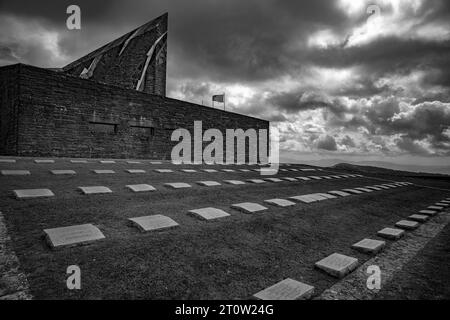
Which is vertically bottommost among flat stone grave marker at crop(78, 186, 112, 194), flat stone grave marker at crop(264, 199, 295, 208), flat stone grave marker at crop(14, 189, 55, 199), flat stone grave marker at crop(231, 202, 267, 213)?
flat stone grave marker at crop(264, 199, 295, 208)

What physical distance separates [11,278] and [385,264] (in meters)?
3.24

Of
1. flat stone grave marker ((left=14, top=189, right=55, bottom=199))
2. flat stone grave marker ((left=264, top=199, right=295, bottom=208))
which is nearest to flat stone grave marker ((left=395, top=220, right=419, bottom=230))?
flat stone grave marker ((left=264, top=199, right=295, bottom=208))

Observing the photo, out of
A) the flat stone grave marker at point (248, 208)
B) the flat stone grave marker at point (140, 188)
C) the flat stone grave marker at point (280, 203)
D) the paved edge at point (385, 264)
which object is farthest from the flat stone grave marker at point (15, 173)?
the paved edge at point (385, 264)

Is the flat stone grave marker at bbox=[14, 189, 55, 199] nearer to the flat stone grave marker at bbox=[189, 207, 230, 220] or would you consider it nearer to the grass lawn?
the grass lawn

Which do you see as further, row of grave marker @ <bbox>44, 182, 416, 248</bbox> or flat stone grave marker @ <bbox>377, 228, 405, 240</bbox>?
flat stone grave marker @ <bbox>377, 228, 405, 240</bbox>

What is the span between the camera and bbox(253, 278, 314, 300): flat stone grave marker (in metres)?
1.77

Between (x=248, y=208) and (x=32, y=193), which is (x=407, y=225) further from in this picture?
(x=32, y=193)

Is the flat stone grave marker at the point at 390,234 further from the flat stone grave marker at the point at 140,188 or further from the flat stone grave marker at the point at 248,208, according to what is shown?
the flat stone grave marker at the point at 140,188

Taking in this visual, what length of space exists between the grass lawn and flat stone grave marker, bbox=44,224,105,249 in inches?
2.5

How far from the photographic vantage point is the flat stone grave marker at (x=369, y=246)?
2844 millimetres

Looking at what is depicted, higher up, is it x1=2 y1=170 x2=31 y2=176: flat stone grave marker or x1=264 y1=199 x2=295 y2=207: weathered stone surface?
x1=2 y1=170 x2=31 y2=176: flat stone grave marker

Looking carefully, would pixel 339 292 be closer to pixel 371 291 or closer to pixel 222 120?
pixel 371 291
